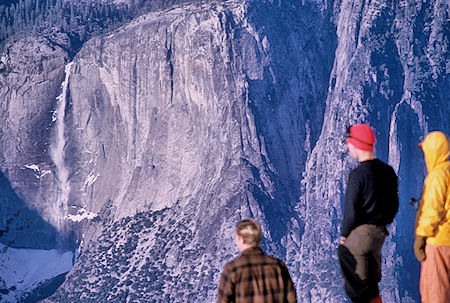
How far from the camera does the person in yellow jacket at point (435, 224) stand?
7.25 m

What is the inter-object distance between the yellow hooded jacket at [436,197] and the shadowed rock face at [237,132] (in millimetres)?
26875

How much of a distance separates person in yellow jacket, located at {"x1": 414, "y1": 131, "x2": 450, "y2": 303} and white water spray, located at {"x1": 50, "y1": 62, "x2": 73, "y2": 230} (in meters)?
43.4

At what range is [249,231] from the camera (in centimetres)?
603

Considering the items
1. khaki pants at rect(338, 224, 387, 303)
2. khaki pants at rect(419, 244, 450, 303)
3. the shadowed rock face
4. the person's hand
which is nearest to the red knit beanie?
khaki pants at rect(338, 224, 387, 303)

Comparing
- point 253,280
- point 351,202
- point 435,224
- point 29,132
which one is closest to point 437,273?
point 435,224

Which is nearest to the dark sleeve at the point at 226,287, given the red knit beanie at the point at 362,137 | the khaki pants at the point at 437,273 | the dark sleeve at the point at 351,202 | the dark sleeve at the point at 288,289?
the dark sleeve at the point at 288,289

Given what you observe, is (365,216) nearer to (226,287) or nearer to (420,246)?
(420,246)

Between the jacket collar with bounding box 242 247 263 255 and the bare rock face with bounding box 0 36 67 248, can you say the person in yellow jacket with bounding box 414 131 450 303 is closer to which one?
the jacket collar with bounding box 242 247 263 255

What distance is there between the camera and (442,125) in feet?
130

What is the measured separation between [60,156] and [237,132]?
16.7 meters

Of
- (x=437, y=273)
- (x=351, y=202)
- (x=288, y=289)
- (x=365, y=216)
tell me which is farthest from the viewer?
(x=437, y=273)

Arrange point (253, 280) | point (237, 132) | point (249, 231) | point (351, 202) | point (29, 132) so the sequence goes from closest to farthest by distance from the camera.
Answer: point (249, 231)
point (253, 280)
point (351, 202)
point (237, 132)
point (29, 132)

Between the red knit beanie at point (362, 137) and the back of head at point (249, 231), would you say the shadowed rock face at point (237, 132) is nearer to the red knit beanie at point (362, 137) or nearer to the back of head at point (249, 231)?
the red knit beanie at point (362, 137)

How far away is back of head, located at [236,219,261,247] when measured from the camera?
6016mm
